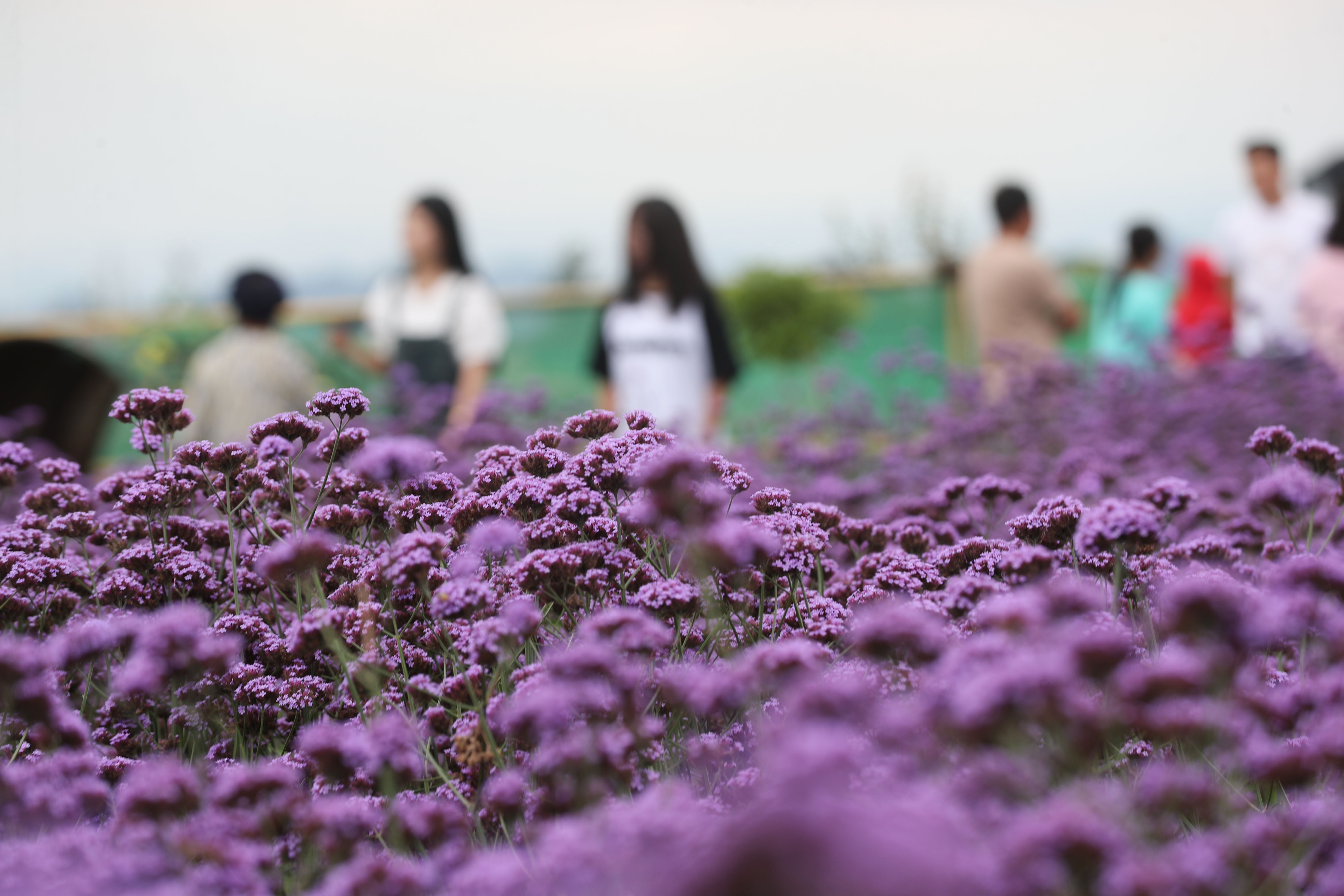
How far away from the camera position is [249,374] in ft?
21.4

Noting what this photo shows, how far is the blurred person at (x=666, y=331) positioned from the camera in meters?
6.62

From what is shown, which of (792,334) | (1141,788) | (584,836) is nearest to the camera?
(584,836)

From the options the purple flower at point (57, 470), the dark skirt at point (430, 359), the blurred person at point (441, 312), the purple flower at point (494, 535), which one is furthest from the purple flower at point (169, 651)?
the dark skirt at point (430, 359)

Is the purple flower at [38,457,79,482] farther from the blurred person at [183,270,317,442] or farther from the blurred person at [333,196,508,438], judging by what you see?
the blurred person at [333,196,508,438]

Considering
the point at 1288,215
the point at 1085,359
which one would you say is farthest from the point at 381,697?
the point at 1288,215

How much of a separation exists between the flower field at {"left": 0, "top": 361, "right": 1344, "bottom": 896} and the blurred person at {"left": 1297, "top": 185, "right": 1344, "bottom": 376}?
4947mm

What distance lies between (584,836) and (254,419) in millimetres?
5664

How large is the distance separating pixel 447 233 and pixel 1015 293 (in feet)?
14.0

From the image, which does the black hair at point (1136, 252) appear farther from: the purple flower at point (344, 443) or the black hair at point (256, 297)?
the purple flower at point (344, 443)

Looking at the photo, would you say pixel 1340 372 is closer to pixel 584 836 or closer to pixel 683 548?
pixel 683 548

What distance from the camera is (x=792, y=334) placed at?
13945 millimetres

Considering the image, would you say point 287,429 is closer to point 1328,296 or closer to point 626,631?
point 626,631

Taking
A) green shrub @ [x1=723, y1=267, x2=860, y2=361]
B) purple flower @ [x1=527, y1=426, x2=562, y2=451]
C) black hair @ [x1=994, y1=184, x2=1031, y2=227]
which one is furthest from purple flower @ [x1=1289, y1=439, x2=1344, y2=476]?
green shrub @ [x1=723, y1=267, x2=860, y2=361]

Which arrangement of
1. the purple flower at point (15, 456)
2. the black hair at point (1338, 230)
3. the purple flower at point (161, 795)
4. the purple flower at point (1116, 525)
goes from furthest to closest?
the black hair at point (1338, 230), the purple flower at point (15, 456), the purple flower at point (1116, 525), the purple flower at point (161, 795)
